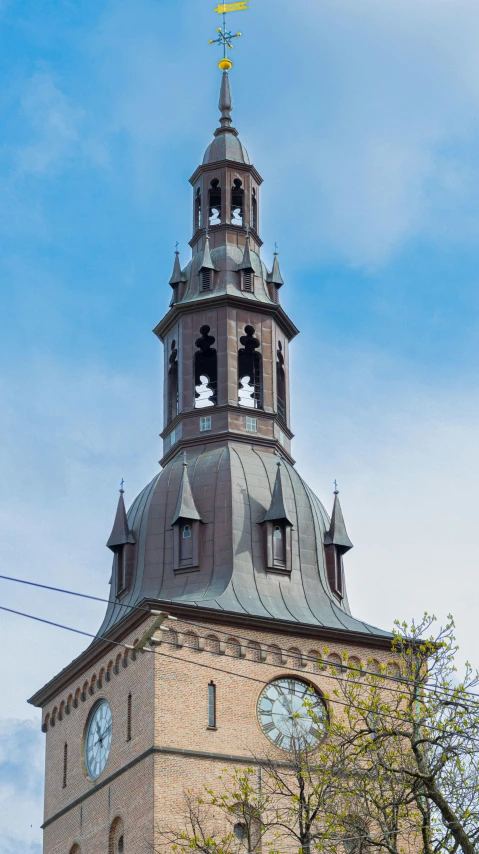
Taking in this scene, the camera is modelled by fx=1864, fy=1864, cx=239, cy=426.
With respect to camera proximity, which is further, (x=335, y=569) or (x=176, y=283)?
(x=176, y=283)

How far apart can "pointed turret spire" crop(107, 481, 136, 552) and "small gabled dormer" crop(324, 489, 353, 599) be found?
5.91 m

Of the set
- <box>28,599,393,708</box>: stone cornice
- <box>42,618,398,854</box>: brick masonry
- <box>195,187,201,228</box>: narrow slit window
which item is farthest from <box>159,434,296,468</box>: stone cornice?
Result: <box>195,187,201,228</box>: narrow slit window

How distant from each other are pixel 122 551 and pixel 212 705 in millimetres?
6918

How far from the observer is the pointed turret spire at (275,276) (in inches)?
2424

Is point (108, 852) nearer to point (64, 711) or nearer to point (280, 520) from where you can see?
point (64, 711)

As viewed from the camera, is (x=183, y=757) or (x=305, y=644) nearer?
(x=183, y=757)

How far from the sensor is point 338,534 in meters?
56.7

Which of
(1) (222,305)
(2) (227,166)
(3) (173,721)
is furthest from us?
(2) (227,166)

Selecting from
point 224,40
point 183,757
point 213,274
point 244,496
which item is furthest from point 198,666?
point 224,40

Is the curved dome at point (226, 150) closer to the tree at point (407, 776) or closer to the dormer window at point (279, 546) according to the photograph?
the dormer window at point (279, 546)

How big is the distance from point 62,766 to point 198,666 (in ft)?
24.6

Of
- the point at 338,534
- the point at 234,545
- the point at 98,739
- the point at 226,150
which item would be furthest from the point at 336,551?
the point at 226,150

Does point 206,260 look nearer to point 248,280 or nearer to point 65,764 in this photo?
point 248,280

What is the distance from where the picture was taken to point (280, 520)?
54812mm
